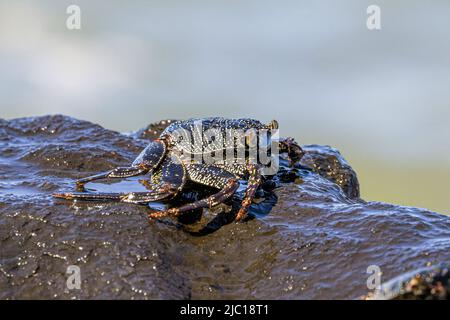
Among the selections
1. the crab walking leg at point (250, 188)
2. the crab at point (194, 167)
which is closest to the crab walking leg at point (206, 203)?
the crab at point (194, 167)

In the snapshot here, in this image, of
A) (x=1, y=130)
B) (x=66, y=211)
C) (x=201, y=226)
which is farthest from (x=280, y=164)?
(x=1, y=130)

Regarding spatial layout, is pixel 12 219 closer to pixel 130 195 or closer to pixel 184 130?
pixel 130 195

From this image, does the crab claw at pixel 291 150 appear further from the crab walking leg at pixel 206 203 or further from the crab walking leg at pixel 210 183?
the crab walking leg at pixel 206 203

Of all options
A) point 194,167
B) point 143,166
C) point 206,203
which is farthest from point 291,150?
point 206,203

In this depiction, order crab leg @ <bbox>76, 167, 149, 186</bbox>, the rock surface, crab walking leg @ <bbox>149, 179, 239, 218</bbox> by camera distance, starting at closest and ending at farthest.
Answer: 1. the rock surface
2. crab walking leg @ <bbox>149, 179, 239, 218</bbox>
3. crab leg @ <bbox>76, 167, 149, 186</bbox>

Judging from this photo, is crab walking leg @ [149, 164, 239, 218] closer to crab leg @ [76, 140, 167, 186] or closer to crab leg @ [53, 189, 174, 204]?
crab leg @ [53, 189, 174, 204]

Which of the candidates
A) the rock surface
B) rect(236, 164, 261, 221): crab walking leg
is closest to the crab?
rect(236, 164, 261, 221): crab walking leg
